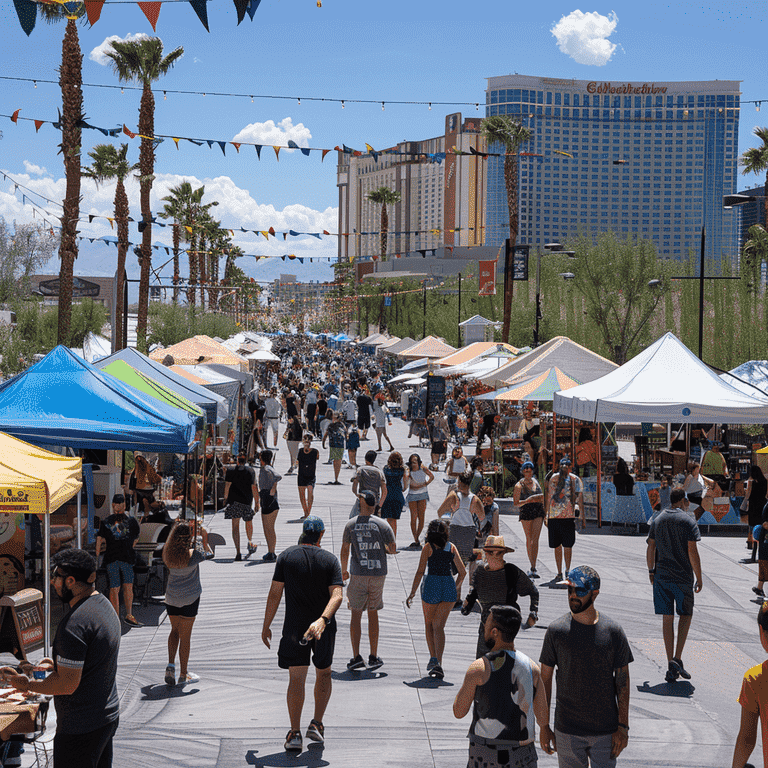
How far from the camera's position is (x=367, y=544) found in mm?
8000

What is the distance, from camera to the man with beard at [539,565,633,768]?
4.83 m

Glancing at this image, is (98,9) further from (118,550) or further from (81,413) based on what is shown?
(118,550)

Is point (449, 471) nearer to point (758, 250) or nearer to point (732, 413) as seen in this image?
point (732, 413)

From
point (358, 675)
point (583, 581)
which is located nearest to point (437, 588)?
point (358, 675)

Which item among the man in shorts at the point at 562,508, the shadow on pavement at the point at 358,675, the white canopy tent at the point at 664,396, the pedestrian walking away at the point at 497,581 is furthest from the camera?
the white canopy tent at the point at 664,396

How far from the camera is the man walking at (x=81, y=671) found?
179 inches

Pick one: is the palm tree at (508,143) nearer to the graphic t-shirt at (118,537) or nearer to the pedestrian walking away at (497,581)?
the graphic t-shirt at (118,537)

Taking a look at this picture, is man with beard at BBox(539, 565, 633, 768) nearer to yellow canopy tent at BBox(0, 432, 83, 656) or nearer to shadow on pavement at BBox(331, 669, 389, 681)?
shadow on pavement at BBox(331, 669, 389, 681)

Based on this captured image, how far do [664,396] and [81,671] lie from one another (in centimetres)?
1335

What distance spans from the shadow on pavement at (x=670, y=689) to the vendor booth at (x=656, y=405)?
7.80 m

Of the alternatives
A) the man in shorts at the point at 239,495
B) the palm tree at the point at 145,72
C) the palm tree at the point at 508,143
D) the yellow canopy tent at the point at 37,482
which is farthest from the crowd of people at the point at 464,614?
the palm tree at the point at 508,143

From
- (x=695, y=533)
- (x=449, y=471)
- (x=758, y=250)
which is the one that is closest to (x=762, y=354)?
(x=758, y=250)

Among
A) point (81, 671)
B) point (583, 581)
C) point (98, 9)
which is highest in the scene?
point (98, 9)

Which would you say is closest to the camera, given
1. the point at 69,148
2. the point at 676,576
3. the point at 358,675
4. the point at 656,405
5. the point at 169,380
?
the point at 358,675
